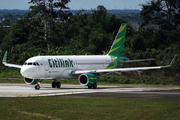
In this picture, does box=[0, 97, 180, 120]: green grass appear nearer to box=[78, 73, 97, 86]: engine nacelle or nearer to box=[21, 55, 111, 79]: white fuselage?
box=[21, 55, 111, 79]: white fuselage

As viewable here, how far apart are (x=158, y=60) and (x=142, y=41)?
1081 cm

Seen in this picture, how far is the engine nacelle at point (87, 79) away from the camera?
39.5 m

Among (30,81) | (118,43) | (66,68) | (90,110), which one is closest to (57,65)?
(66,68)

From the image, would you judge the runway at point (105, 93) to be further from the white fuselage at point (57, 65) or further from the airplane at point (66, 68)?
the airplane at point (66, 68)

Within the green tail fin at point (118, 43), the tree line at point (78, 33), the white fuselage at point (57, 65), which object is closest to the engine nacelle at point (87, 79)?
the white fuselage at point (57, 65)

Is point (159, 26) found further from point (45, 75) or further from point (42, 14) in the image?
point (45, 75)

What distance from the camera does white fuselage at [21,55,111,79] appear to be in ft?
127

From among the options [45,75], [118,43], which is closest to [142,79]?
[118,43]

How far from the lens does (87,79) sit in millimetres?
39562

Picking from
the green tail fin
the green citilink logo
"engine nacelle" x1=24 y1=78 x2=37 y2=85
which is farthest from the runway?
the green tail fin

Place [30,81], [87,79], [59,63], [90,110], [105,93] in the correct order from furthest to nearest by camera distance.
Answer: [30,81], [59,63], [87,79], [105,93], [90,110]

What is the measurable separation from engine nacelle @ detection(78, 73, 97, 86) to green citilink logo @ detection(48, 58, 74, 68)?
2474mm

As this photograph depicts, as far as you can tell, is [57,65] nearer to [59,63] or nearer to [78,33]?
[59,63]

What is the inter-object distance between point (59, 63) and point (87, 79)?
3729mm
